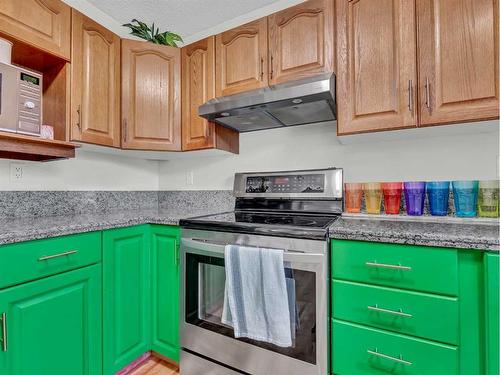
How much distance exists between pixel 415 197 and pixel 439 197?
0.11 m

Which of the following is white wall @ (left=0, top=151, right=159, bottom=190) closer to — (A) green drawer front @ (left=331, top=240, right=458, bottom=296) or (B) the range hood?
(B) the range hood

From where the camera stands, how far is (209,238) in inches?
54.0

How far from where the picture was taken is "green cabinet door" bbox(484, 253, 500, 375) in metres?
0.86

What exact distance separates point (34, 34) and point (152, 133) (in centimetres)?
78

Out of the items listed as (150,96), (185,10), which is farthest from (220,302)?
(185,10)

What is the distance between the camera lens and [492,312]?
2.86 ft

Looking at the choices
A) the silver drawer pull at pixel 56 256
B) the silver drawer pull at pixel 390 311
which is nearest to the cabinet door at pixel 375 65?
the silver drawer pull at pixel 390 311

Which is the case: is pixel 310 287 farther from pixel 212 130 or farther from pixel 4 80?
pixel 4 80

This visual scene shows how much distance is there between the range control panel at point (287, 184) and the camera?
162cm

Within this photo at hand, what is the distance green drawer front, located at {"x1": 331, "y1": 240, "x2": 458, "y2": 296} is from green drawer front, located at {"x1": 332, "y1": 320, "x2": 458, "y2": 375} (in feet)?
0.67

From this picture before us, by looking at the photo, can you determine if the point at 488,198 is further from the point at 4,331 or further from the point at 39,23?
the point at 39,23

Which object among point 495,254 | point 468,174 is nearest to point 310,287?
point 495,254

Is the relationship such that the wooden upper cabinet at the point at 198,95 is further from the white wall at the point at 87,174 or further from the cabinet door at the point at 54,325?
the cabinet door at the point at 54,325

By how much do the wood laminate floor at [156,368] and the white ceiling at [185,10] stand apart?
250 centimetres
